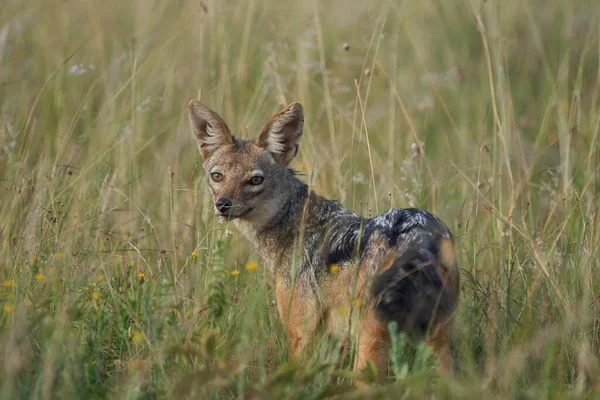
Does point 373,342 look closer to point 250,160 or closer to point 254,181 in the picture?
point 254,181

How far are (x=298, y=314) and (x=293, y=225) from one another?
2.69 feet

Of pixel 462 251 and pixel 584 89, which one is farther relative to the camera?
pixel 584 89

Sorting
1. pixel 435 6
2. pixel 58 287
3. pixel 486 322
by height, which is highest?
pixel 435 6

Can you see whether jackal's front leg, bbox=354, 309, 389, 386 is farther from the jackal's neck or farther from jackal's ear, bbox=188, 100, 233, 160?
jackal's ear, bbox=188, 100, 233, 160

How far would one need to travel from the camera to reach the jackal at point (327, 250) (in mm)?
4188

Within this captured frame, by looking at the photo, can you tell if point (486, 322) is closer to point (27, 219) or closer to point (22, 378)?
point (22, 378)

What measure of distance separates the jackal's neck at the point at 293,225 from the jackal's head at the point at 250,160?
6 cm

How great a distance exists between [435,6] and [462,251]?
5480 mm

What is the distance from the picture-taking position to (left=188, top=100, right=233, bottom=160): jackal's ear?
5664mm

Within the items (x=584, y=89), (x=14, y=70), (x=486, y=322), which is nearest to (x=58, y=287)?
(x=486, y=322)

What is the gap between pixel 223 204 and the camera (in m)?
5.19

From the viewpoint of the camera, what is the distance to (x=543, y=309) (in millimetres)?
4922

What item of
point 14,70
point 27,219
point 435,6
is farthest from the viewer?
point 435,6

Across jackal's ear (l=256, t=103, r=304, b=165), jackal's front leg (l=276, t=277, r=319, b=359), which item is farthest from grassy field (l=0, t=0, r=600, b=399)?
jackal's ear (l=256, t=103, r=304, b=165)
